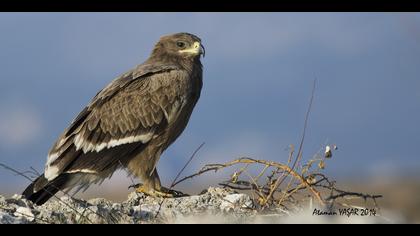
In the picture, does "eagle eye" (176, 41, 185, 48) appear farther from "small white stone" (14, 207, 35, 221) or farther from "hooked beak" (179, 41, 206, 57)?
"small white stone" (14, 207, 35, 221)

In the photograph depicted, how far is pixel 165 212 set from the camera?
21.7 feet

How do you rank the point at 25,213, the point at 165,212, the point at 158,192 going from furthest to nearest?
the point at 158,192, the point at 165,212, the point at 25,213

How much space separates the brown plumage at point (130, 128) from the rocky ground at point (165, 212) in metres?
0.82

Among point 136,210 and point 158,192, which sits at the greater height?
point 158,192

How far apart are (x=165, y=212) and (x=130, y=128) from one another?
2.24 m

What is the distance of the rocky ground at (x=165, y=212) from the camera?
591 cm

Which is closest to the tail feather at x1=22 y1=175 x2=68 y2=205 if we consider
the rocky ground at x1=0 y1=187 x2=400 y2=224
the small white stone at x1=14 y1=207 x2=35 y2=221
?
the rocky ground at x1=0 y1=187 x2=400 y2=224

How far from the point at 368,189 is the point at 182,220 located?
18.2 meters

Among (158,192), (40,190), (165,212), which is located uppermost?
(158,192)

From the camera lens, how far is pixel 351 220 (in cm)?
589

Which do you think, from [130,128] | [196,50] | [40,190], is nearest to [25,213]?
[40,190]

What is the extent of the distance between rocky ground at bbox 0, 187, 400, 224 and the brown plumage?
0.82m

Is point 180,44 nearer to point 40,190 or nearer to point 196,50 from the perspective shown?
point 196,50
